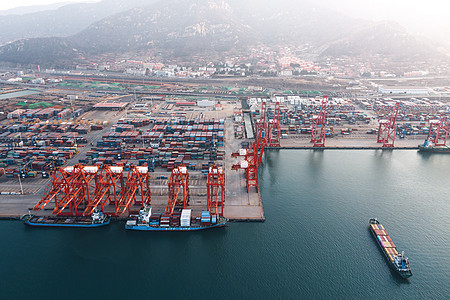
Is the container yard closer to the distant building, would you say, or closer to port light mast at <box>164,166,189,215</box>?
port light mast at <box>164,166,189,215</box>

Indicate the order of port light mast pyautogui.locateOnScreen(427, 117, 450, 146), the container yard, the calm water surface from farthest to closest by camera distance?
port light mast pyautogui.locateOnScreen(427, 117, 450, 146)
the container yard
the calm water surface

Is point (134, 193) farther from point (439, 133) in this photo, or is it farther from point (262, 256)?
point (439, 133)

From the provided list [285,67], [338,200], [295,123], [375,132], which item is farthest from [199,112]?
[285,67]

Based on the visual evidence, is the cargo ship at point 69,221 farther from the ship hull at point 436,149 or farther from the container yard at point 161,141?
the ship hull at point 436,149

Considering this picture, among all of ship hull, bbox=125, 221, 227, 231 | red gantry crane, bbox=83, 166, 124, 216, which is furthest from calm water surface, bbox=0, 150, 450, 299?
red gantry crane, bbox=83, 166, 124, 216

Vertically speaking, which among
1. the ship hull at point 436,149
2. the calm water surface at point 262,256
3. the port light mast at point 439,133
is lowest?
the calm water surface at point 262,256

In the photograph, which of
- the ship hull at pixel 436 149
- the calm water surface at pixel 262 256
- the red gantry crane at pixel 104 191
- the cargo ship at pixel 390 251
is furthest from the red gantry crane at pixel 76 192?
the ship hull at pixel 436 149

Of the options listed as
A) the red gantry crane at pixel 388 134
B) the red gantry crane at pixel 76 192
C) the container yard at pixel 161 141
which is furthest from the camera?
the red gantry crane at pixel 388 134

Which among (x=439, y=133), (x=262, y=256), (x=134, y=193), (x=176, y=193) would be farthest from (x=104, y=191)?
(x=439, y=133)
